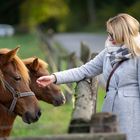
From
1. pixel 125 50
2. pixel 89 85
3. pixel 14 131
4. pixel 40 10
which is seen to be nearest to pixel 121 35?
pixel 125 50

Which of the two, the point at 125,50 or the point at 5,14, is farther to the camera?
the point at 5,14

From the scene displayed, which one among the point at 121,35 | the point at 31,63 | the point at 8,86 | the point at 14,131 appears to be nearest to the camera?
the point at 121,35

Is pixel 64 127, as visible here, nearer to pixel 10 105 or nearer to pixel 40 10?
pixel 10 105

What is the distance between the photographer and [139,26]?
696 centimetres

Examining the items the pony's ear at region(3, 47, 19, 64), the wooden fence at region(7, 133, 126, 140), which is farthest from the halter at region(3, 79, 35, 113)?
the wooden fence at region(7, 133, 126, 140)

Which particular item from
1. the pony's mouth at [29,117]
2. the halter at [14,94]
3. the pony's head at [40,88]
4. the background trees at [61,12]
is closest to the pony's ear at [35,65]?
the pony's head at [40,88]

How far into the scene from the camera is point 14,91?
719 cm

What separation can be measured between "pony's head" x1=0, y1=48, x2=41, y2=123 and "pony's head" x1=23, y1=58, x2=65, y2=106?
1.55m

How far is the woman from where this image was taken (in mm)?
6695

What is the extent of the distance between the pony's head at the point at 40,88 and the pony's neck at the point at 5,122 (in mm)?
1457

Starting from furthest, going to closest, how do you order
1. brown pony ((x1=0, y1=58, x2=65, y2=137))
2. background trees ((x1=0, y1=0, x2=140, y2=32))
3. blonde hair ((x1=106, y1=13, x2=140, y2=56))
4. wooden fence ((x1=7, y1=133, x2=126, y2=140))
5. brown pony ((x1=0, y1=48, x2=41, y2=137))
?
background trees ((x1=0, y1=0, x2=140, y2=32)), brown pony ((x1=0, y1=58, x2=65, y2=137)), brown pony ((x1=0, y1=48, x2=41, y2=137)), blonde hair ((x1=106, y1=13, x2=140, y2=56)), wooden fence ((x1=7, y1=133, x2=126, y2=140))

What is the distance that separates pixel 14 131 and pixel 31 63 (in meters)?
2.81

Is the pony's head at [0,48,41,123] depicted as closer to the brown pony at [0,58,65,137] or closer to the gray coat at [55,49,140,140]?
the gray coat at [55,49,140,140]

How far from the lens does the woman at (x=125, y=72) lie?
6.70 meters
